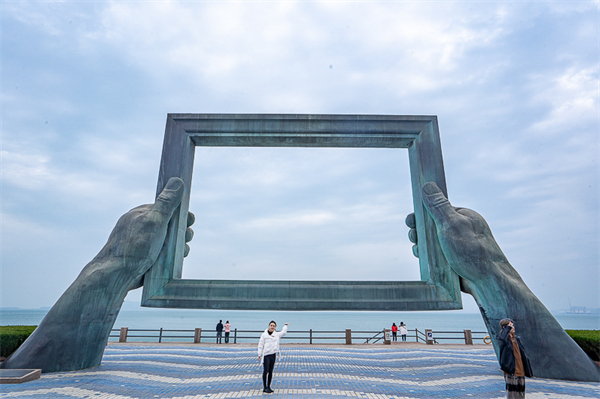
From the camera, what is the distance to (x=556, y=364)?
26.2 feet

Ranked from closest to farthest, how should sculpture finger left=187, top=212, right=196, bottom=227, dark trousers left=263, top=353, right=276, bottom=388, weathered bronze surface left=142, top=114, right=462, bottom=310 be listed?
dark trousers left=263, top=353, right=276, bottom=388
weathered bronze surface left=142, top=114, right=462, bottom=310
sculpture finger left=187, top=212, right=196, bottom=227

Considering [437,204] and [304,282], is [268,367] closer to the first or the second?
[304,282]

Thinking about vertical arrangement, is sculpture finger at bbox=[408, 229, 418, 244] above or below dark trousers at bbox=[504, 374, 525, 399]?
above

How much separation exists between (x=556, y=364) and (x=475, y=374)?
6.21 feet

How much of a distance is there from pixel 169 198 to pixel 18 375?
5.32 meters

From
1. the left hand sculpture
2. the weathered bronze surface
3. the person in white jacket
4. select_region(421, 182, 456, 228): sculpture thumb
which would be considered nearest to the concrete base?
the left hand sculpture

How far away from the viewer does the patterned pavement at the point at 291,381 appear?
6836mm

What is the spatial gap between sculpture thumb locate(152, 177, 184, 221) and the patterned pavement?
435 centimetres

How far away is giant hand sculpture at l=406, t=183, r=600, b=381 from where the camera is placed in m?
8.02

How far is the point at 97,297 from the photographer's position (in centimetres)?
882

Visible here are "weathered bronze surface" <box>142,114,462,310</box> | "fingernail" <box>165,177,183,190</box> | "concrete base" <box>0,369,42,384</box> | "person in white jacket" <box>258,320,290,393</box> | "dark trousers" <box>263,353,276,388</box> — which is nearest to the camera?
"person in white jacket" <box>258,320,290,393</box>

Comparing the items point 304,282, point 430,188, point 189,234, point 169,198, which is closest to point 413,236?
point 430,188

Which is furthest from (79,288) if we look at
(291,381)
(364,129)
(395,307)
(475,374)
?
(475,374)

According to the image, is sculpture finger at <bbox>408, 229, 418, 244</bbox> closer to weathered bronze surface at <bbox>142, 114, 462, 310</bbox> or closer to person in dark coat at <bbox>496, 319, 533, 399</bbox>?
weathered bronze surface at <bbox>142, 114, 462, 310</bbox>
